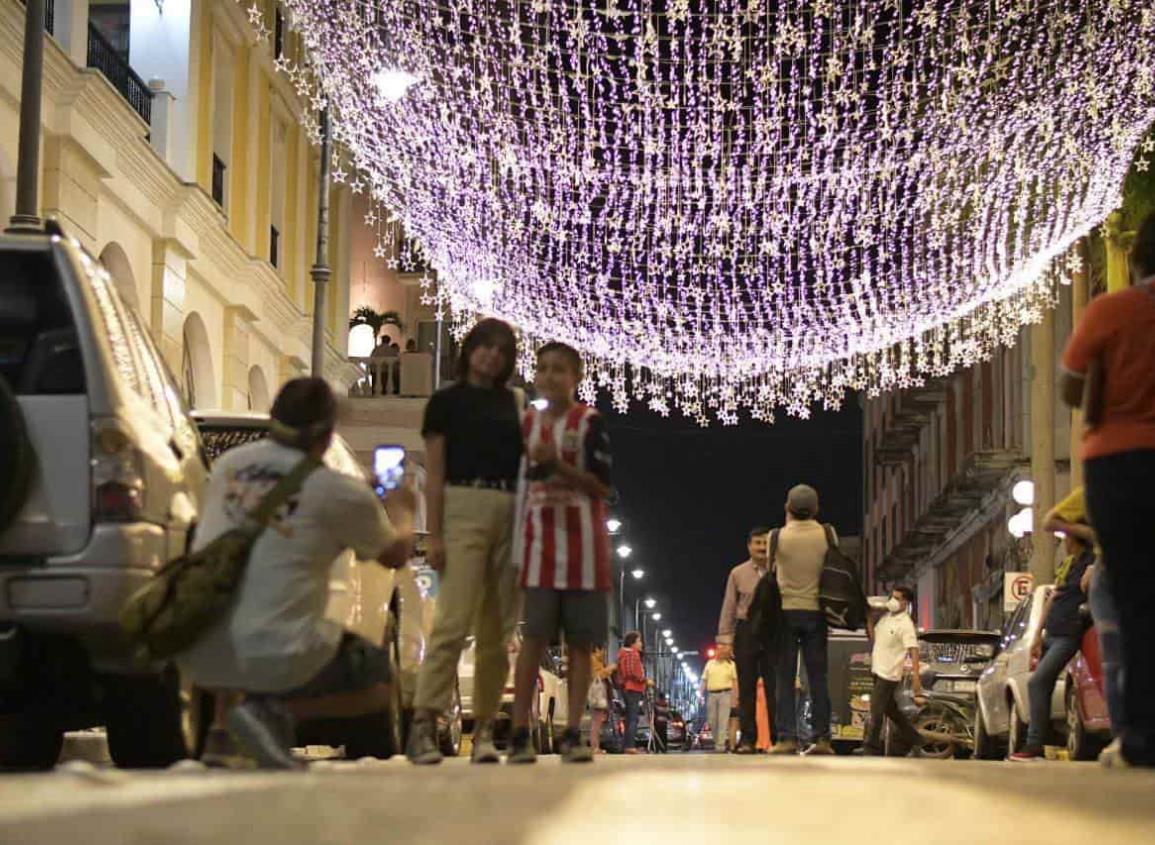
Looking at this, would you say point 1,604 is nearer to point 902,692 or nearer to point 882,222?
point 902,692

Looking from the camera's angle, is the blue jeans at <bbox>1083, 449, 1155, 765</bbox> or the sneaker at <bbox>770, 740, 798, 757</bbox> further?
the sneaker at <bbox>770, 740, 798, 757</bbox>

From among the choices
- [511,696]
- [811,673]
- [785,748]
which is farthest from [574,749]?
[511,696]

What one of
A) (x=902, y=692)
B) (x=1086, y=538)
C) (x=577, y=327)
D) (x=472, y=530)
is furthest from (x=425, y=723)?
(x=577, y=327)

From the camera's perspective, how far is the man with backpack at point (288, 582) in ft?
26.1

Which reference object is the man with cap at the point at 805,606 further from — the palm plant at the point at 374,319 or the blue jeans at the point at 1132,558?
the palm plant at the point at 374,319

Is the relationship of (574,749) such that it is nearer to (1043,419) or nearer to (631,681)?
(631,681)

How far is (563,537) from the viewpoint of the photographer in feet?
30.9

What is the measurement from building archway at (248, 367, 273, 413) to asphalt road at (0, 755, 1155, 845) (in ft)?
88.2

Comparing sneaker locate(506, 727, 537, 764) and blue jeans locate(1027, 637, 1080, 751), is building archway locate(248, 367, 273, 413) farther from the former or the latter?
sneaker locate(506, 727, 537, 764)

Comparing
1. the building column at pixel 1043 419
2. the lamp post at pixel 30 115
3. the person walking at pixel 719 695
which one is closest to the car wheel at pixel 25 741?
the lamp post at pixel 30 115

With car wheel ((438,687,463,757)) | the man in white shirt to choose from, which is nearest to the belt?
car wheel ((438,687,463,757))

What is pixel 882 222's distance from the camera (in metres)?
24.5

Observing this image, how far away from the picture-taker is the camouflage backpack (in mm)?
7840

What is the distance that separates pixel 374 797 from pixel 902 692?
16.4 metres
